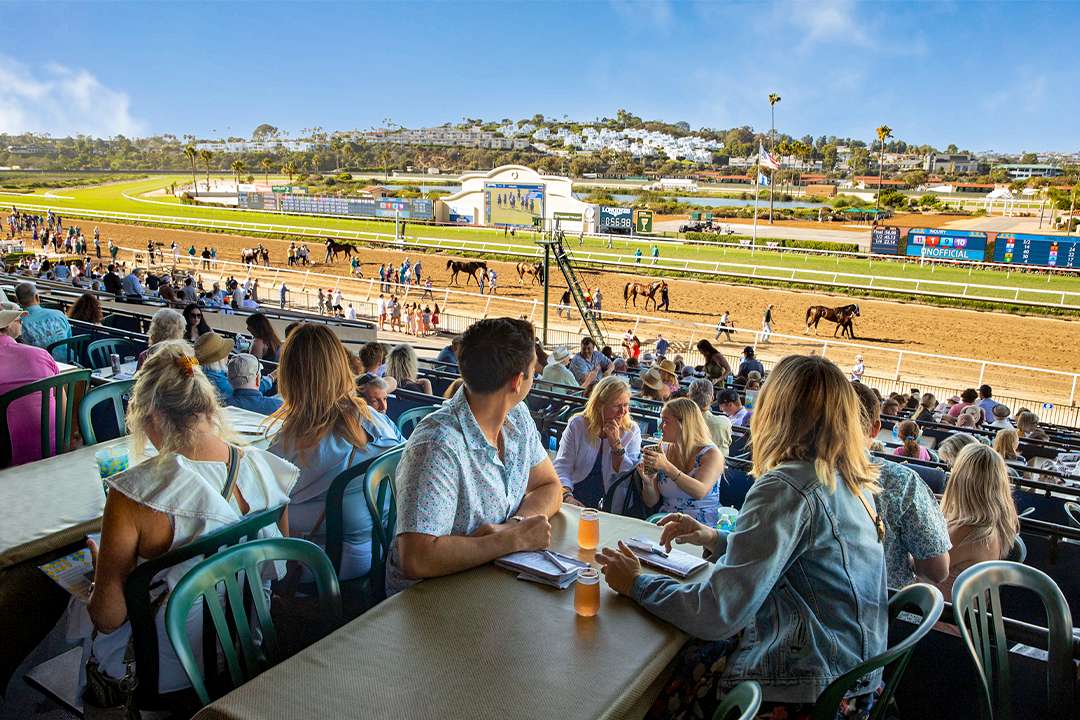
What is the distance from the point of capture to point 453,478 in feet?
7.56

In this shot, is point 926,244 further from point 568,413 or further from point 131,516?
point 131,516

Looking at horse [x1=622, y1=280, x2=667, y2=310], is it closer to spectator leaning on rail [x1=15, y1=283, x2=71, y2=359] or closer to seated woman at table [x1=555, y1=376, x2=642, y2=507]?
spectator leaning on rail [x1=15, y1=283, x2=71, y2=359]

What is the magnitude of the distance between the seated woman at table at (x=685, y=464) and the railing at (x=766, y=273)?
25327 mm

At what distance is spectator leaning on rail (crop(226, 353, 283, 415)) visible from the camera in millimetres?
4527

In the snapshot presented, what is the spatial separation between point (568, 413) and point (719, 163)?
205618mm

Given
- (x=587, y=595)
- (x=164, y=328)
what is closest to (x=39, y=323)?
(x=164, y=328)

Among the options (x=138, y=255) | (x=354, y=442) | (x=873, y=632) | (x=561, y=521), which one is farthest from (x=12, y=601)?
(x=138, y=255)

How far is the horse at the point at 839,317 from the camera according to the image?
816 inches

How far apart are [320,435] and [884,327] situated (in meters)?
21.9

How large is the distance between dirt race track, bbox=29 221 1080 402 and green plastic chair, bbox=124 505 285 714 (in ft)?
45.2

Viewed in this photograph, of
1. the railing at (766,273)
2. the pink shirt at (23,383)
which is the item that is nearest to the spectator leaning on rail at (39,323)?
the pink shirt at (23,383)

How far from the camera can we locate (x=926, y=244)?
118ft

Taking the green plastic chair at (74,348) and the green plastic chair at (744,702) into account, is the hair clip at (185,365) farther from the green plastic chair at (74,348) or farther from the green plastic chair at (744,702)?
the green plastic chair at (74,348)

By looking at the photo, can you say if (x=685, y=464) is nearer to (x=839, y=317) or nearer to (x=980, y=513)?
(x=980, y=513)
